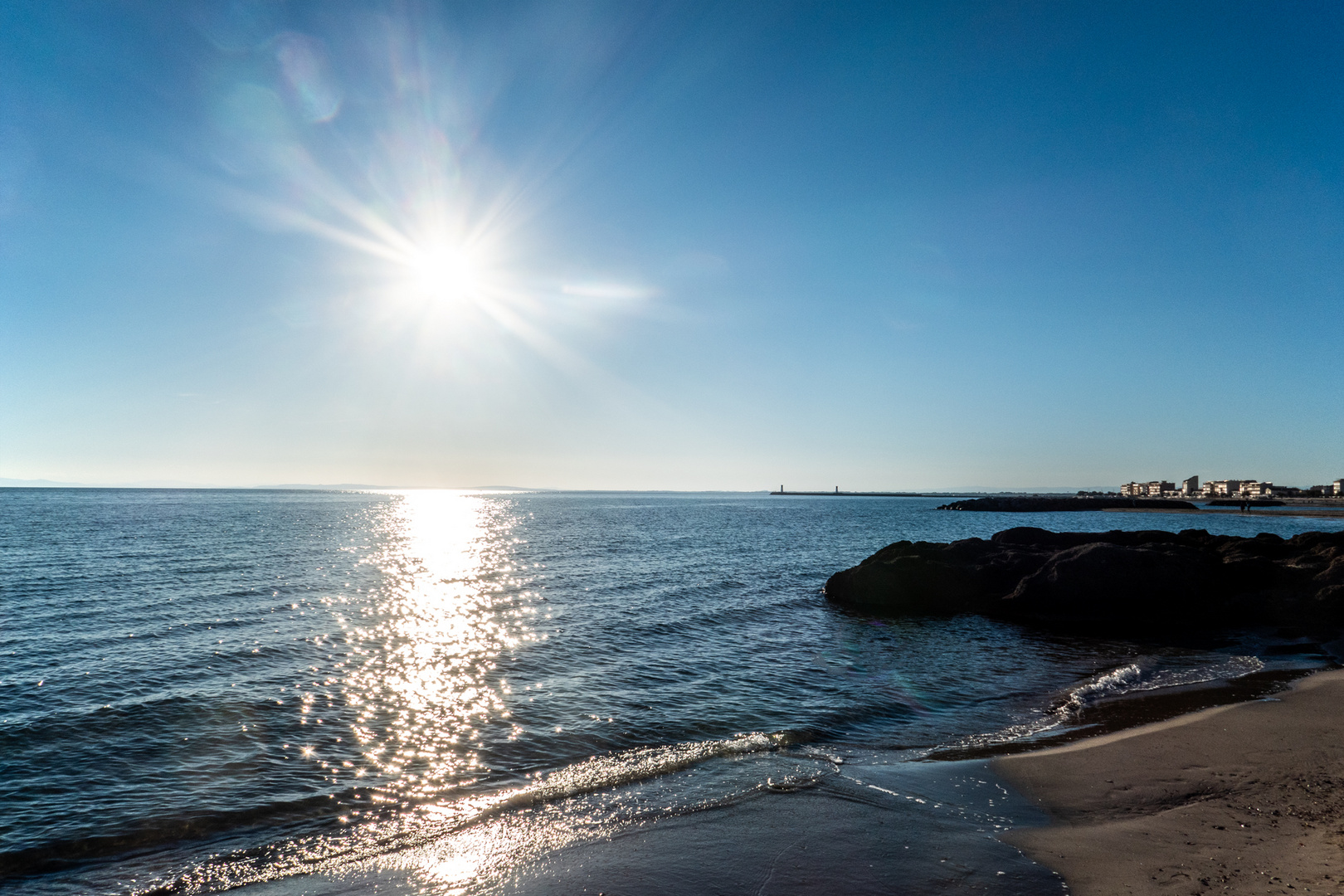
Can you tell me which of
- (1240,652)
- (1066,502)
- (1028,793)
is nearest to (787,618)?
(1240,652)

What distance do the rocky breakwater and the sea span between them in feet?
6.91

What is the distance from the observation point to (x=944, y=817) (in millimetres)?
9391

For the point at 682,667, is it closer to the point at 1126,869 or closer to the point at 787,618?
the point at 787,618

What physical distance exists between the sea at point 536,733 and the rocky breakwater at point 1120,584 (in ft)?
6.91

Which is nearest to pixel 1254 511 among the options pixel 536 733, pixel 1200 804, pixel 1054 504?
pixel 1054 504

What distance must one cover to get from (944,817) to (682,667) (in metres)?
10.5

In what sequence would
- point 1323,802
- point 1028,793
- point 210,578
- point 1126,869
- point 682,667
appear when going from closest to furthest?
1. point 1126,869
2. point 1323,802
3. point 1028,793
4. point 682,667
5. point 210,578

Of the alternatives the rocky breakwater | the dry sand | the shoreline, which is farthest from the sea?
the shoreline

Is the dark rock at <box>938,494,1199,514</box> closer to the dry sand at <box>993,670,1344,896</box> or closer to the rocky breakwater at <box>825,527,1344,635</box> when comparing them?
the rocky breakwater at <box>825,527,1344,635</box>

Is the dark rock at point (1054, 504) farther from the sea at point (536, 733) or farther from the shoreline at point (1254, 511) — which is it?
the sea at point (536, 733)

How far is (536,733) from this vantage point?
45.0 ft

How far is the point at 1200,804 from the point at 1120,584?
819 inches

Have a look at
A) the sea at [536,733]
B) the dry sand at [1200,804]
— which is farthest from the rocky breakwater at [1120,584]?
the dry sand at [1200,804]

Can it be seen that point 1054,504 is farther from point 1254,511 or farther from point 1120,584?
point 1120,584
